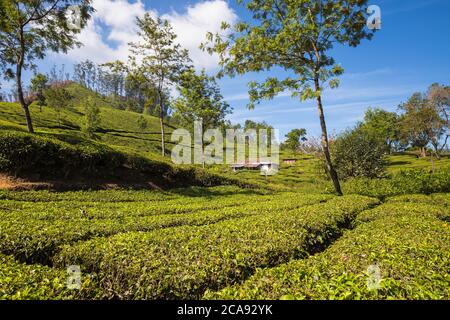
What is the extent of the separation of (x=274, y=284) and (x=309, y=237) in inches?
146

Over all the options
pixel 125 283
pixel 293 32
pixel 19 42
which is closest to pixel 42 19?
pixel 19 42

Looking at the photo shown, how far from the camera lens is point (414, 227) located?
7.74m

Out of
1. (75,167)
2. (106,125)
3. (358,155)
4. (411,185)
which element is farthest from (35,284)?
(106,125)

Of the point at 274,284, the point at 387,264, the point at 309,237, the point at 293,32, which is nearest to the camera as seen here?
the point at 274,284

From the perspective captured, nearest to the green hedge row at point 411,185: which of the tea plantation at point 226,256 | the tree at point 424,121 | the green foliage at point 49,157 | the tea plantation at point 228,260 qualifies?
the tea plantation at point 226,256

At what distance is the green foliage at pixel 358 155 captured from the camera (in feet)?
93.5

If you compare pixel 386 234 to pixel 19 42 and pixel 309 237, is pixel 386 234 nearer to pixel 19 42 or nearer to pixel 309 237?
pixel 309 237

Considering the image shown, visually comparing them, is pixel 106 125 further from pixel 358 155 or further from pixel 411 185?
pixel 411 185

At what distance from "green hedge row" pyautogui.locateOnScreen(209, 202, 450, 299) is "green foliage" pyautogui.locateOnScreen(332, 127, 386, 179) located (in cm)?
2389

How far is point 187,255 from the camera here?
Answer: 214 inches

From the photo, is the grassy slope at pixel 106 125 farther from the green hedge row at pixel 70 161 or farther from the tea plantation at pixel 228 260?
the tea plantation at pixel 228 260

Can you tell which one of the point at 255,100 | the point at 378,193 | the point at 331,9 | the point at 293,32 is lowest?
the point at 378,193

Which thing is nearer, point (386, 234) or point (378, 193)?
point (386, 234)

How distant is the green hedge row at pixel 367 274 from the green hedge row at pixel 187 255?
0.53m
